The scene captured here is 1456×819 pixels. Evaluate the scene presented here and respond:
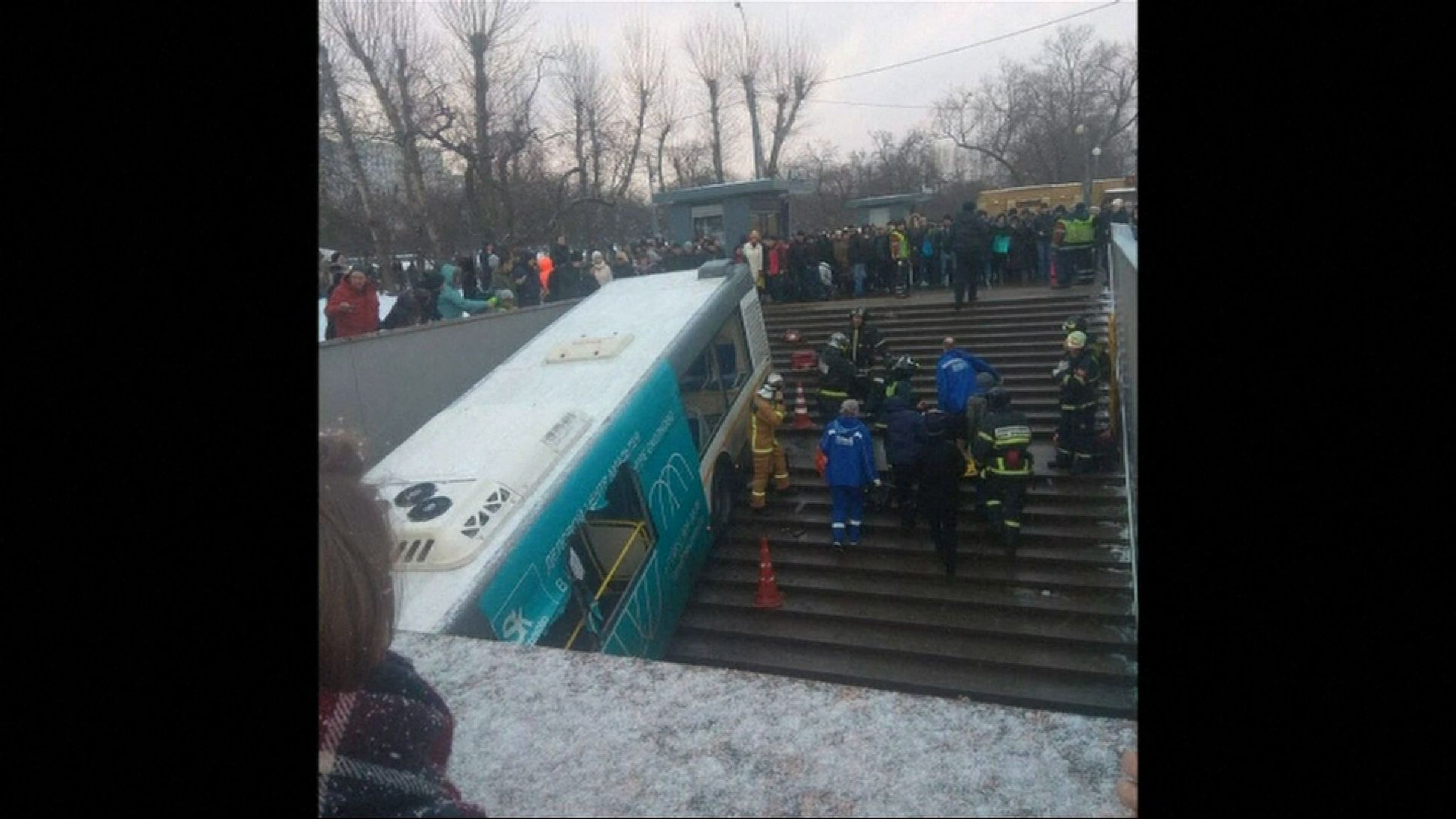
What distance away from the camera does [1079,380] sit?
8.15m

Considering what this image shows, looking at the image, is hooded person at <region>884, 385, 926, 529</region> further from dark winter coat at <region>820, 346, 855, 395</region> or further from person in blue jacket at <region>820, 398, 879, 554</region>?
dark winter coat at <region>820, 346, 855, 395</region>

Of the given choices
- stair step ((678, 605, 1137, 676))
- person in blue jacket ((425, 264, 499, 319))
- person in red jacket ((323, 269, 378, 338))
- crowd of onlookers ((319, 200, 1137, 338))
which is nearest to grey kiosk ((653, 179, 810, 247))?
crowd of onlookers ((319, 200, 1137, 338))

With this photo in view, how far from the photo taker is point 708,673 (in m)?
1.50

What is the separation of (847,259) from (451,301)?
8137 mm

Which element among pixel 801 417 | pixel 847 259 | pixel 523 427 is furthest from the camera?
pixel 847 259

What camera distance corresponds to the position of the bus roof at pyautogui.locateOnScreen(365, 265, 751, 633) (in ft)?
15.5

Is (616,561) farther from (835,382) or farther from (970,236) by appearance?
(970,236)

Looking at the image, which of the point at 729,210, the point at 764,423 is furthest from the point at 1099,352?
the point at 729,210
